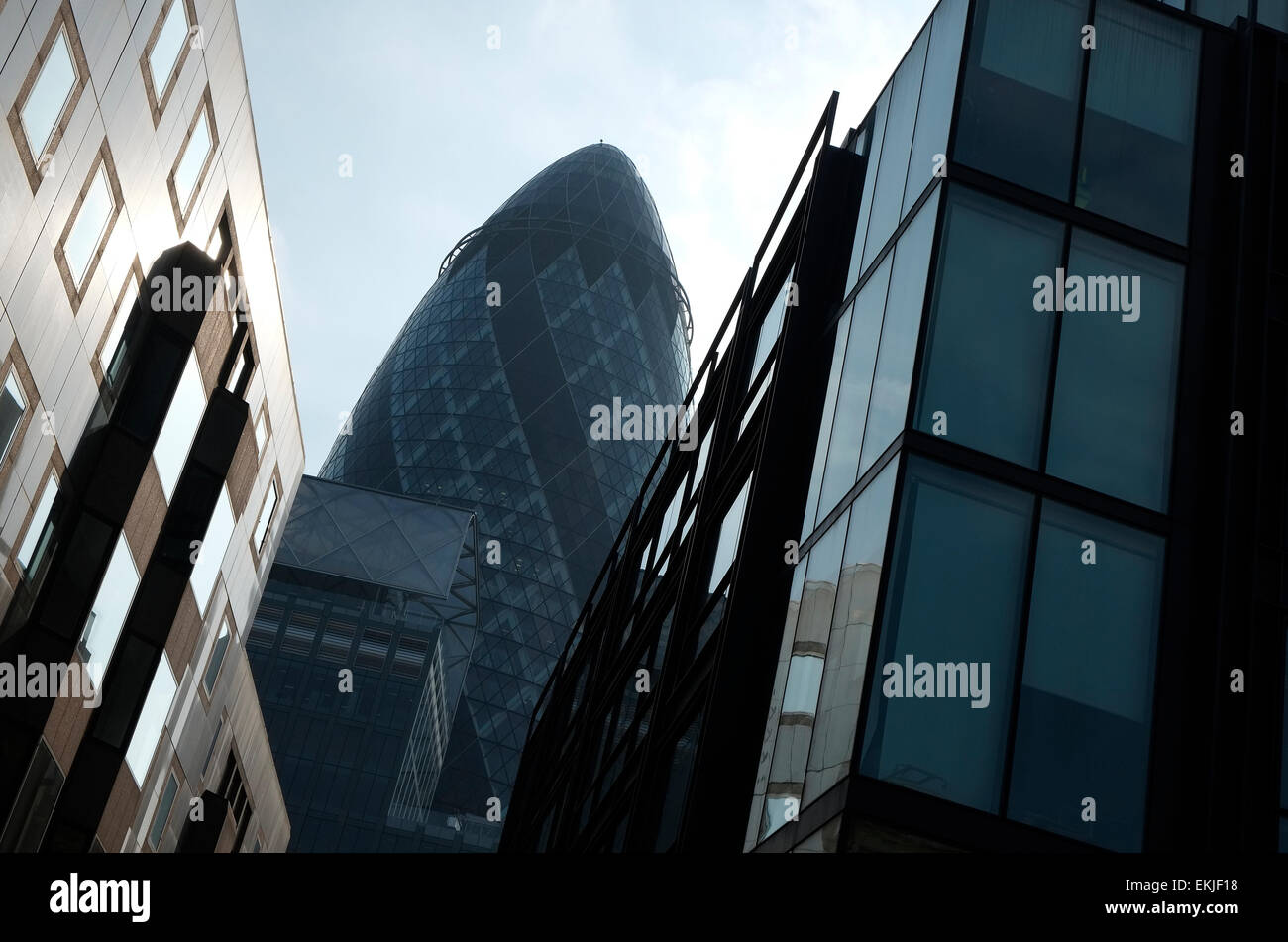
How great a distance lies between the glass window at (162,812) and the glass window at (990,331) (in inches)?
806

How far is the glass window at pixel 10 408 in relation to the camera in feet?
56.2

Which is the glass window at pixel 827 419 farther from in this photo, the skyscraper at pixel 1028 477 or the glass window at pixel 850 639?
the glass window at pixel 850 639

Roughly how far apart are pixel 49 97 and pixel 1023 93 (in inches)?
463

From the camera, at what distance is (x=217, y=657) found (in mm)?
30344

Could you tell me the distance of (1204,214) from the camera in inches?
655

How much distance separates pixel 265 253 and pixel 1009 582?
61.3 feet

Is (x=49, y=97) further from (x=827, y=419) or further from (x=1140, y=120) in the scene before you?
(x=1140, y=120)

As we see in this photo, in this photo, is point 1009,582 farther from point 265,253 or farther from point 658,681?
point 265,253

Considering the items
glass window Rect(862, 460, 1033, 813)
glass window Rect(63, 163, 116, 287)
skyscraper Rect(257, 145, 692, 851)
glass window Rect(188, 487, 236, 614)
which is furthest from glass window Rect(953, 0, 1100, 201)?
skyscraper Rect(257, 145, 692, 851)

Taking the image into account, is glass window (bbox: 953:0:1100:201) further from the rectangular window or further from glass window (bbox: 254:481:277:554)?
glass window (bbox: 254:481:277:554)

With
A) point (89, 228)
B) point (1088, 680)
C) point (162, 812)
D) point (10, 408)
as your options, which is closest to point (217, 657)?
point (162, 812)

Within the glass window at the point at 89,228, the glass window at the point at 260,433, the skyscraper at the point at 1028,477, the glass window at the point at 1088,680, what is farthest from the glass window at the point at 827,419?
the glass window at the point at 260,433

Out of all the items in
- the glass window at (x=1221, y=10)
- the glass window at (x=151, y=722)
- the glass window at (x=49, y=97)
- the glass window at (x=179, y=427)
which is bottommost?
the glass window at (x=151, y=722)

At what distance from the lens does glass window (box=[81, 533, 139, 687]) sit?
22203mm
